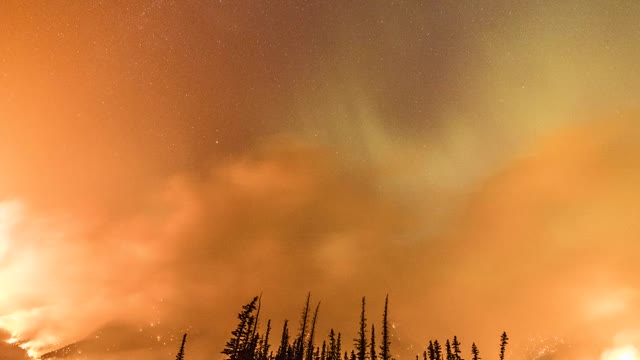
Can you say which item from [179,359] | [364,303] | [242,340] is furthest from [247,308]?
[364,303]

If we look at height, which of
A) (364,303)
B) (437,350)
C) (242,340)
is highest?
(364,303)

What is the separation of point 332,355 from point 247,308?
53.5 m

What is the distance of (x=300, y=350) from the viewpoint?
86.6 m

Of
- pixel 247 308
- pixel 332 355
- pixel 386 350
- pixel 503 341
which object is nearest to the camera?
pixel 247 308

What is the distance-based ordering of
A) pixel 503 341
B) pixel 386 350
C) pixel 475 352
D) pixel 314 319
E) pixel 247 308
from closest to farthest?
pixel 247 308 → pixel 386 350 → pixel 503 341 → pixel 475 352 → pixel 314 319

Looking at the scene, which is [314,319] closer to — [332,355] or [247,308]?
[332,355]

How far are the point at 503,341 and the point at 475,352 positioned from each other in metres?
9.13

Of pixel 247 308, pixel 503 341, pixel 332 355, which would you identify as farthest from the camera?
pixel 332 355

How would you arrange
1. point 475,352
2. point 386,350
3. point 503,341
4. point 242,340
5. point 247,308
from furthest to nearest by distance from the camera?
point 475,352
point 503,341
point 386,350
point 242,340
point 247,308

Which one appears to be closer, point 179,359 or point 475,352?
point 179,359

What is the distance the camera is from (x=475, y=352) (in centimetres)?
9338

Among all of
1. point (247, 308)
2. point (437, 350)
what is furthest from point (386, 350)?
point (247, 308)

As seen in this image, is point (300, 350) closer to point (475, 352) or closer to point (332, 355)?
point (332, 355)

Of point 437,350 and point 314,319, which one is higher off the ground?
point 314,319
